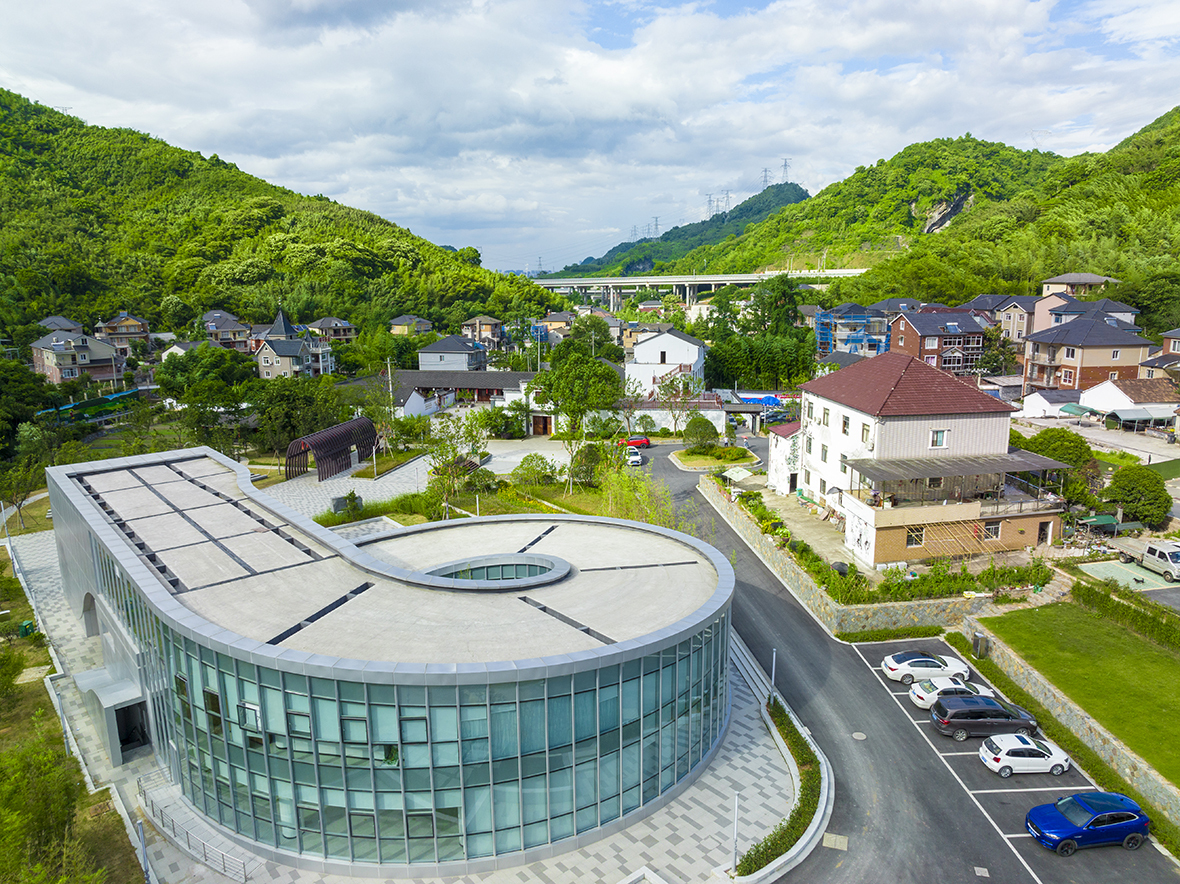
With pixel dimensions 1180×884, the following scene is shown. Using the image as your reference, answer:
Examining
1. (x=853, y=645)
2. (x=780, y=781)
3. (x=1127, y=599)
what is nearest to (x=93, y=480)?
(x=780, y=781)

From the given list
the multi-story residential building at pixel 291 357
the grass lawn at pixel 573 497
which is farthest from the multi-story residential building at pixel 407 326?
the grass lawn at pixel 573 497

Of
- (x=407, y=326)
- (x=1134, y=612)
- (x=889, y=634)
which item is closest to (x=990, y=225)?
(x=407, y=326)

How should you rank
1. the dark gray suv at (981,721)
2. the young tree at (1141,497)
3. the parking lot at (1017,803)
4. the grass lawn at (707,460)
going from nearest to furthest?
the parking lot at (1017,803)
the dark gray suv at (981,721)
the young tree at (1141,497)
the grass lawn at (707,460)

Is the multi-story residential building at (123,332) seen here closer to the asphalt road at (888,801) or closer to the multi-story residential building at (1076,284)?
the asphalt road at (888,801)

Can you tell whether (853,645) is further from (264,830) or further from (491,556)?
(264,830)

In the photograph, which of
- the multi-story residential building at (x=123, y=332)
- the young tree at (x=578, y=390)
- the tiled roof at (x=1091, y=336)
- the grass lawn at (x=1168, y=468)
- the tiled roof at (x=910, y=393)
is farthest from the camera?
the multi-story residential building at (x=123, y=332)

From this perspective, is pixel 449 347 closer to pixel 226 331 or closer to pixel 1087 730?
pixel 226 331
